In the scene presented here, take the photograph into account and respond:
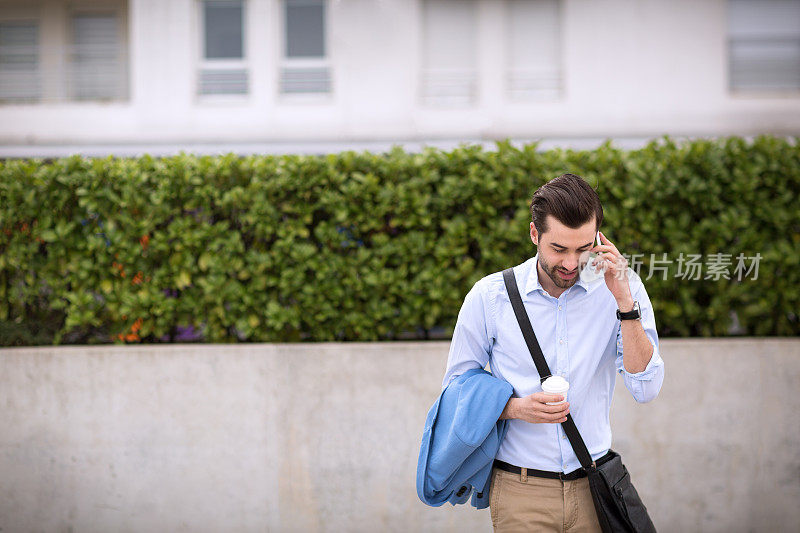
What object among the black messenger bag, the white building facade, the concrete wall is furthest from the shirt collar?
the white building facade

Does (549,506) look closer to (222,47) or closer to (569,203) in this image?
(569,203)

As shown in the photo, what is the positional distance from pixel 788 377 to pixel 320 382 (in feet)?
10.2

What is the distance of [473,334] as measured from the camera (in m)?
2.26

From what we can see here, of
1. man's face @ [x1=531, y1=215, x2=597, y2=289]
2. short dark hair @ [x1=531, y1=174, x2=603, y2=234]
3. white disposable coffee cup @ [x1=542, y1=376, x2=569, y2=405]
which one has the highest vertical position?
short dark hair @ [x1=531, y1=174, x2=603, y2=234]

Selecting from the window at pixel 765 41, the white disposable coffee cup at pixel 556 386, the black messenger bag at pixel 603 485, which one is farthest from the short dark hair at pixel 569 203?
the window at pixel 765 41

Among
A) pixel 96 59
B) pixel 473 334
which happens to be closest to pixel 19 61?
pixel 96 59

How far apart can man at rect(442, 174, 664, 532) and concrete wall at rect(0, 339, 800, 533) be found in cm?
202

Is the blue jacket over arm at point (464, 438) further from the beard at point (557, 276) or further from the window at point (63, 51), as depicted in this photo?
the window at point (63, 51)

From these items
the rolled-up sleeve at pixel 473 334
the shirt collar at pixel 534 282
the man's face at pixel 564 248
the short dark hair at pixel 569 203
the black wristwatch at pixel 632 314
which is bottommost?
the rolled-up sleeve at pixel 473 334

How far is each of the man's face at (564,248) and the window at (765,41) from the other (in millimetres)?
12813

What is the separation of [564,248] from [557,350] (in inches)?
13.8

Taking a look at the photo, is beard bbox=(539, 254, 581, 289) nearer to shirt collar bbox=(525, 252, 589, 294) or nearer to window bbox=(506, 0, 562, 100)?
shirt collar bbox=(525, 252, 589, 294)

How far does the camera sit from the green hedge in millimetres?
4398

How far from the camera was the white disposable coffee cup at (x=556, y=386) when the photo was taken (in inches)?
78.2
